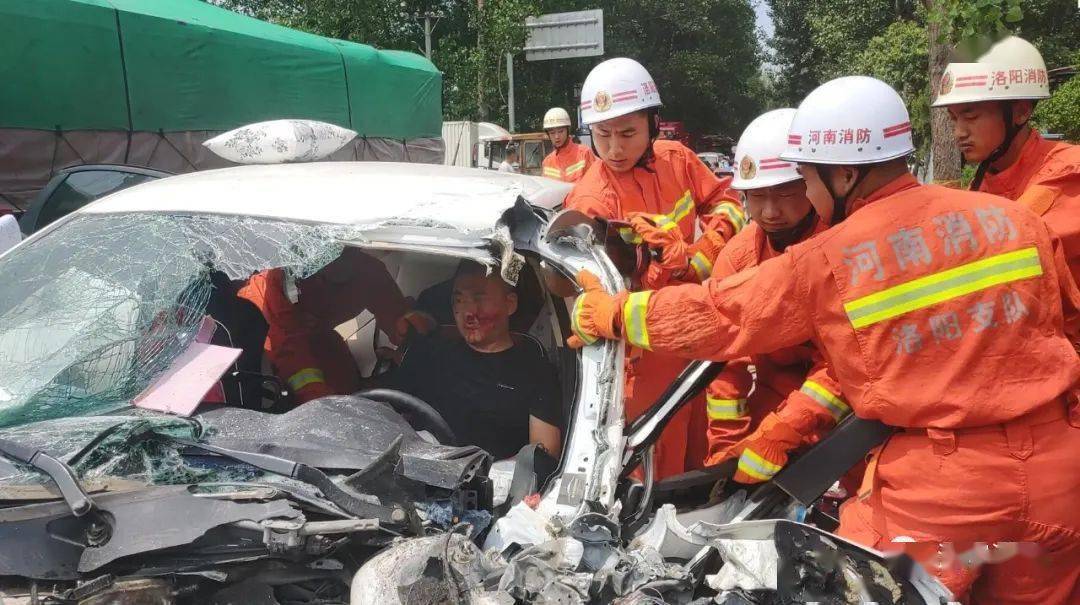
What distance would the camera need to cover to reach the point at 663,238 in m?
3.36

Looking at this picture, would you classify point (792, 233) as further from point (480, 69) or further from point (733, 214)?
point (480, 69)

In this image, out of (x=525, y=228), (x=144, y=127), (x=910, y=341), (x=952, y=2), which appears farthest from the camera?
(x=144, y=127)

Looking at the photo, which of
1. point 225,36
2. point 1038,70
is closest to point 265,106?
point 225,36

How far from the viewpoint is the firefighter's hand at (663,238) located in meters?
3.34

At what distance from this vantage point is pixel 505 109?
88.1 ft

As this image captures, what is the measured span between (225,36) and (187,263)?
9278 mm

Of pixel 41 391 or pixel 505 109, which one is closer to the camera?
pixel 41 391

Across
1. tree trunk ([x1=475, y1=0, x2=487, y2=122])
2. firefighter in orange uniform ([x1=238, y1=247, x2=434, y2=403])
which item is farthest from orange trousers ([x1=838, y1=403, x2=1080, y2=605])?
tree trunk ([x1=475, y1=0, x2=487, y2=122])

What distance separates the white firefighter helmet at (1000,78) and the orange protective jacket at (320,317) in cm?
253

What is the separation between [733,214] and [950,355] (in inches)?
72.3

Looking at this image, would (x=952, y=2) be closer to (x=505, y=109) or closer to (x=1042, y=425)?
(x=1042, y=425)

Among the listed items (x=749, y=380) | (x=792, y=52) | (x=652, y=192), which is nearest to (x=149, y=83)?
(x=652, y=192)

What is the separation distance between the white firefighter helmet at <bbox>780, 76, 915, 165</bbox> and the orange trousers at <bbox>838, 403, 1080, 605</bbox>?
28.9 inches

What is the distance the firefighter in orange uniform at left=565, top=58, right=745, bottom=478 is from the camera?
11.3 ft
